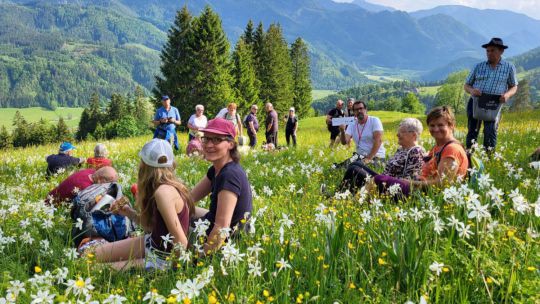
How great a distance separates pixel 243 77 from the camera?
5694 centimetres

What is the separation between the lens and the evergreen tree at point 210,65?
48797 mm

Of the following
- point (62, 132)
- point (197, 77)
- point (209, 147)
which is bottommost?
point (62, 132)

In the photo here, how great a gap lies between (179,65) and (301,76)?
33302 mm

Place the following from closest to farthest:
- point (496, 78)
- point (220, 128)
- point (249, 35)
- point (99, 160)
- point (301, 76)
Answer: point (220, 128), point (496, 78), point (99, 160), point (249, 35), point (301, 76)

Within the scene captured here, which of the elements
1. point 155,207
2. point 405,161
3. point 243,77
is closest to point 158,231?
point 155,207

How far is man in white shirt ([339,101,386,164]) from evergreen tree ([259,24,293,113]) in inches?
2178

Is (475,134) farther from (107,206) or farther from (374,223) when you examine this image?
(107,206)

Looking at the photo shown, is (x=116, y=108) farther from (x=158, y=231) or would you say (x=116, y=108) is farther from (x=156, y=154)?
(x=158, y=231)

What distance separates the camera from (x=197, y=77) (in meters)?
49.4

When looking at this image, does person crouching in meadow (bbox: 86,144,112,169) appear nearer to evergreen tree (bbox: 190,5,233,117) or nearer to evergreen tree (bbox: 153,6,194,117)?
evergreen tree (bbox: 190,5,233,117)

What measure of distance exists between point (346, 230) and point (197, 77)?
157ft

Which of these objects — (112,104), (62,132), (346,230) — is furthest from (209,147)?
(62,132)

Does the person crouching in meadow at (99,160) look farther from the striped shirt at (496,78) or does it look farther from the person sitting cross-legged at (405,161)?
the striped shirt at (496,78)

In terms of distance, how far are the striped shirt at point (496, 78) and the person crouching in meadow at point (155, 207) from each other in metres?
6.72
